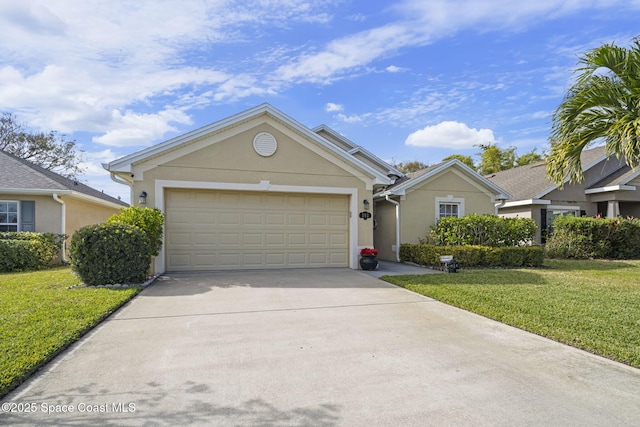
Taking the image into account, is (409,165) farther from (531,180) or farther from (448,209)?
(448,209)

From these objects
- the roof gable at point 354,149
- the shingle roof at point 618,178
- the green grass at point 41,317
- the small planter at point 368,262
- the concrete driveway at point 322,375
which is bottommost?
the concrete driveway at point 322,375

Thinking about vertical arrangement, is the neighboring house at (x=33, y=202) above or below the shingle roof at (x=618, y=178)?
below

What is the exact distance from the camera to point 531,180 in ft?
61.0

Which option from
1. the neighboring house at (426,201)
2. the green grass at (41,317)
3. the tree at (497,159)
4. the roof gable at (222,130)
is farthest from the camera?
the tree at (497,159)

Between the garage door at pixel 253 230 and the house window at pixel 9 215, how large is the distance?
21.7 feet

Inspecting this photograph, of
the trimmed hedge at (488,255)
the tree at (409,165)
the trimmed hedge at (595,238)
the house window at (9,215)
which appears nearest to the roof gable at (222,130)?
the trimmed hedge at (488,255)

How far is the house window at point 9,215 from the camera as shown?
12492mm

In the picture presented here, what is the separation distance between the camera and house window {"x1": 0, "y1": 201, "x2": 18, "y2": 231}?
1249cm

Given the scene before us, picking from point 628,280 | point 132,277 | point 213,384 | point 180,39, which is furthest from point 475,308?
point 180,39

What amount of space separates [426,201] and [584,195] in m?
9.45

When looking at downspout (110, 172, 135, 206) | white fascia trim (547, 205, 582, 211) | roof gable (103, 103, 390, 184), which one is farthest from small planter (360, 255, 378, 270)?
white fascia trim (547, 205, 582, 211)

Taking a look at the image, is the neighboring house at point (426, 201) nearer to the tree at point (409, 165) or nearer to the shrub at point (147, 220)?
the shrub at point (147, 220)

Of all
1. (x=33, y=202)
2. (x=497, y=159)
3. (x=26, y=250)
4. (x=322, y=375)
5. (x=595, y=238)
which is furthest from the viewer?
(x=497, y=159)

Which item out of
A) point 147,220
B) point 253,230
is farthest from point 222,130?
point 147,220
